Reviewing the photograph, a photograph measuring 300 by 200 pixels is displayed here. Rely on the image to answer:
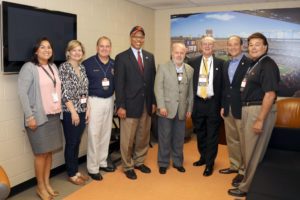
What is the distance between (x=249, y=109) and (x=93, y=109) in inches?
68.0

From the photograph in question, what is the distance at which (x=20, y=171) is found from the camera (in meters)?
3.11

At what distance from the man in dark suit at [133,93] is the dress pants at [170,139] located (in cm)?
20

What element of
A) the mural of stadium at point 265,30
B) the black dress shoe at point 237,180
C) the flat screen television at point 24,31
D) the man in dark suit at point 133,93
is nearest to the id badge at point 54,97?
the flat screen television at point 24,31

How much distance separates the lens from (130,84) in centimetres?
344

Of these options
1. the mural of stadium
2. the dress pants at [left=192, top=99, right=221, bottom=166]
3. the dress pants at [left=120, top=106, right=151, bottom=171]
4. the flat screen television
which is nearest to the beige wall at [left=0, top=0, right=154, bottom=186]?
the flat screen television

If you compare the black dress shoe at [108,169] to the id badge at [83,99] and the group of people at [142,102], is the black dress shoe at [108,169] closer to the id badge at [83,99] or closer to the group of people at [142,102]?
the group of people at [142,102]

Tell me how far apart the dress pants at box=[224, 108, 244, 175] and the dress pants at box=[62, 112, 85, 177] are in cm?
175

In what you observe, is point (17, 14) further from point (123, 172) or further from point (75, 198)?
point (123, 172)

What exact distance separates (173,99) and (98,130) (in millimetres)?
980

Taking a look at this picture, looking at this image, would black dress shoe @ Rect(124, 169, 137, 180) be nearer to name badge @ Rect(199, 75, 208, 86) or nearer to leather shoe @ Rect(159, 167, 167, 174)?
leather shoe @ Rect(159, 167, 167, 174)

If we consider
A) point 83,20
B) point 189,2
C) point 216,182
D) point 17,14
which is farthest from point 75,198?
point 189,2

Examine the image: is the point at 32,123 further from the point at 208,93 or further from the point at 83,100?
the point at 208,93

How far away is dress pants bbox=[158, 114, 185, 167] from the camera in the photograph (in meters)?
3.65

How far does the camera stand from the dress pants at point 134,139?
3.51m
